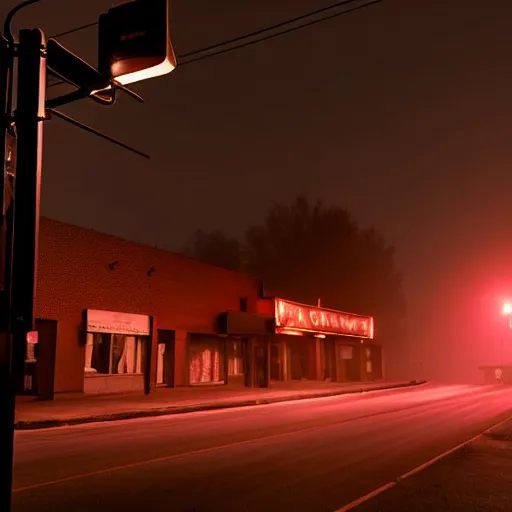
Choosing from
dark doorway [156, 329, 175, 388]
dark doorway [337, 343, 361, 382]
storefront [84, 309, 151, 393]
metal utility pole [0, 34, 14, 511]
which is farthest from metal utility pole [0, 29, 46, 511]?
dark doorway [337, 343, 361, 382]

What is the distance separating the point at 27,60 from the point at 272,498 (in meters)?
5.54

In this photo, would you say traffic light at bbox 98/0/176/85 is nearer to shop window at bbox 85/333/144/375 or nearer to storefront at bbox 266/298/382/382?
shop window at bbox 85/333/144/375

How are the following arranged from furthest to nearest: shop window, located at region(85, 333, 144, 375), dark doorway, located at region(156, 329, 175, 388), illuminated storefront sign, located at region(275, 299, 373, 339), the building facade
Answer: illuminated storefront sign, located at region(275, 299, 373, 339)
dark doorway, located at region(156, 329, 175, 388)
shop window, located at region(85, 333, 144, 375)
the building facade

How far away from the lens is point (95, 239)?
86.0 feet

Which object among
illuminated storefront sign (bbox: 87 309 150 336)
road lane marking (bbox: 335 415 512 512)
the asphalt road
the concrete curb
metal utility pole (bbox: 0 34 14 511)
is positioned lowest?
road lane marking (bbox: 335 415 512 512)

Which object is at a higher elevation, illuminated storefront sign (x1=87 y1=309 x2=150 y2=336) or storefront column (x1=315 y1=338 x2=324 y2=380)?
illuminated storefront sign (x1=87 y1=309 x2=150 y2=336)

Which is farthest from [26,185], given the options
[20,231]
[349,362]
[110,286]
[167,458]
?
[349,362]

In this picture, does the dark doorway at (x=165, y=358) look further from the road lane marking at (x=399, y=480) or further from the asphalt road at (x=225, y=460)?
the road lane marking at (x=399, y=480)

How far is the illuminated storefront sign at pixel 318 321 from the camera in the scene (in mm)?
35781

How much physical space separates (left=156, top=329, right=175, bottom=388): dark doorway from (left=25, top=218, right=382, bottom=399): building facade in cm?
4

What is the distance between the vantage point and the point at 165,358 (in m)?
30.4

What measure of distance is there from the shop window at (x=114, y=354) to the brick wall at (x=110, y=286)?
106 cm

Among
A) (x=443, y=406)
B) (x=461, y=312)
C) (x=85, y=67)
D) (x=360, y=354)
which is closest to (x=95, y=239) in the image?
(x=443, y=406)

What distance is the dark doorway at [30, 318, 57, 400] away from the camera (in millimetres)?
23188
